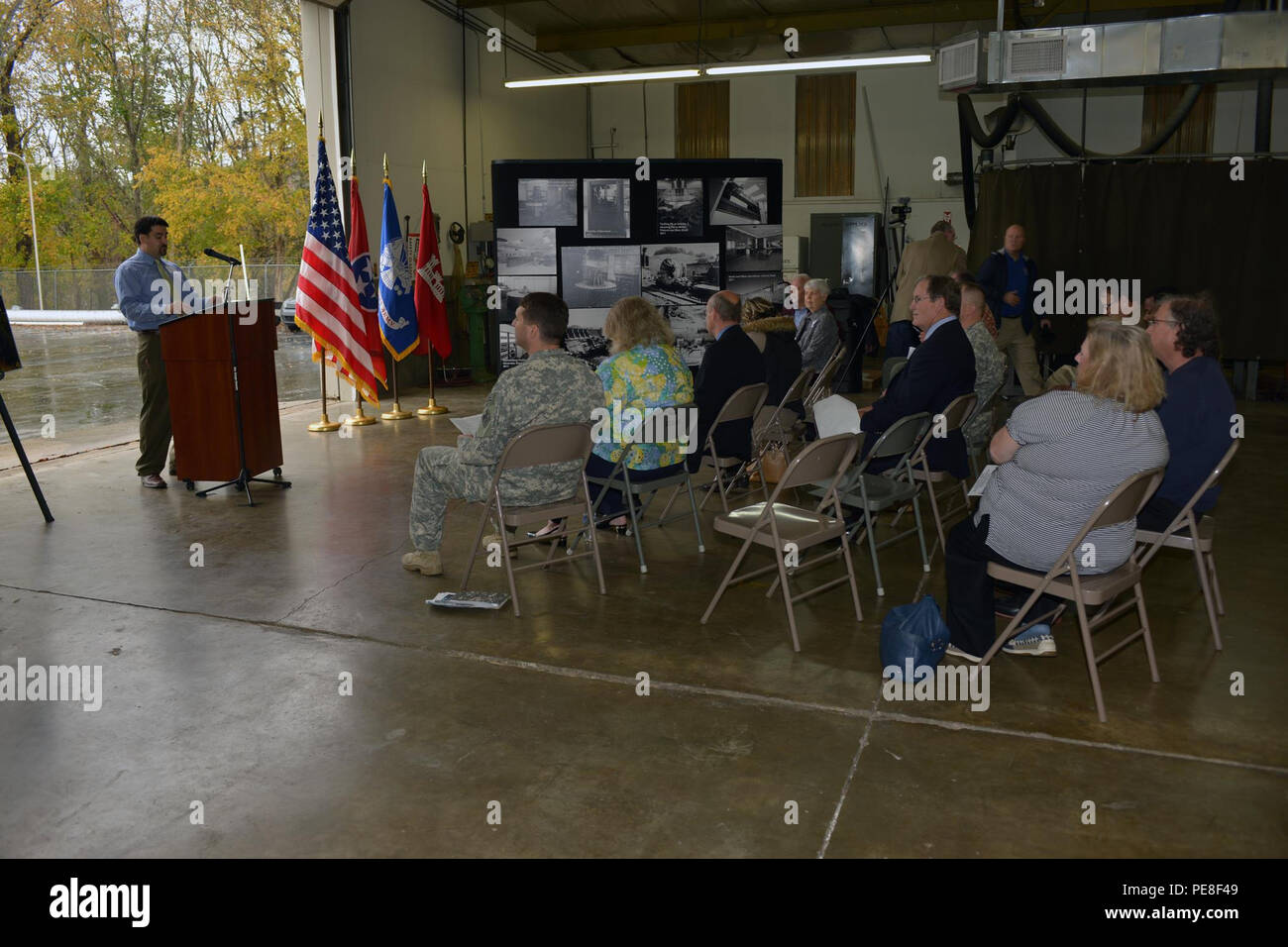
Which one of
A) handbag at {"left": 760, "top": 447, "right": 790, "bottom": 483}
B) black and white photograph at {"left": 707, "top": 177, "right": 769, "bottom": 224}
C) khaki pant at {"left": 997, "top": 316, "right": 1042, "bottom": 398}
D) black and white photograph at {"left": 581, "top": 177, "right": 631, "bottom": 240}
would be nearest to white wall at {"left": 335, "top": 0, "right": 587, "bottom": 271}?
black and white photograph at {"left": 581, "top": 177, "right": 631, "bottom": 240}

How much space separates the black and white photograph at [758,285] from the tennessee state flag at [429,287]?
2.76 m

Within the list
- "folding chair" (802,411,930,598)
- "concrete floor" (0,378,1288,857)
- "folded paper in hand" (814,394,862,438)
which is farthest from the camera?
"folded paper in hand" (814,394,862,438)

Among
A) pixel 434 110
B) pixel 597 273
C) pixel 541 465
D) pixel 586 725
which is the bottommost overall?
pixel 586 725

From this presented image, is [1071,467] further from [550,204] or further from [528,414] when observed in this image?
[550,204]

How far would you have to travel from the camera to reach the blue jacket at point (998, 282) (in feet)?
29.1

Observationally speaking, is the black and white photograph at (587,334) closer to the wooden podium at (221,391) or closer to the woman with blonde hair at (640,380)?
the wooden podium at (221,391)

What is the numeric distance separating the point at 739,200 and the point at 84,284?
12.8 meters

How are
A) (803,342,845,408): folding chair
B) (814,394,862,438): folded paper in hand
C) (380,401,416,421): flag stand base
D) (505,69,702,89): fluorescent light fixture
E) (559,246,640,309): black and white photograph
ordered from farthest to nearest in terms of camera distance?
(505,69,702,89): fluorescent light fixture
(380,401,416,421): flag stand base
(559,246,640,309): black and white photograph
(803,342,845,408): folding chair
(814,394,862,438): folded paper in hand

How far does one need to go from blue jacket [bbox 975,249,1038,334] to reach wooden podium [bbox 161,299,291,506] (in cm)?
587

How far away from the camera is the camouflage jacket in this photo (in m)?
4.15

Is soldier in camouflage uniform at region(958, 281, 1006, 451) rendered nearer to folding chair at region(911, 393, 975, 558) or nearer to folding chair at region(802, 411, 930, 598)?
folding chair at region(911, 393, 975, 558)

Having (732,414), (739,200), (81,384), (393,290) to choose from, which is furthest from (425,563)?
(81,384)

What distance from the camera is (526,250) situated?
8.33m

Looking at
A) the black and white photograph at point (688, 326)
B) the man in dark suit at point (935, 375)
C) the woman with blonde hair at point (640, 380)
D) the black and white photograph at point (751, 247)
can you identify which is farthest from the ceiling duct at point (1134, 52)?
the woman with blonde hair at point (640, 380)
